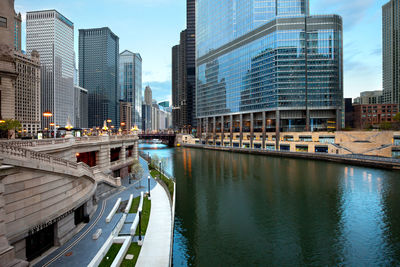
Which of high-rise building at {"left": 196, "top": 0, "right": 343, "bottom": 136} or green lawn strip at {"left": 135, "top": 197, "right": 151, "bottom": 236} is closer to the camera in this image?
green lawn strip at {"left": 135, "top": 197, "right": 151, "bottom": 236}

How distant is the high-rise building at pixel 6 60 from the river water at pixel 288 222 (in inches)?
969

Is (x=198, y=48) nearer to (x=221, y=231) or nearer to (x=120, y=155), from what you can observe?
(x=120, y=155)

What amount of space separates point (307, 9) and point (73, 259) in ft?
467

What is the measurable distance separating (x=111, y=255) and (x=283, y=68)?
113 meters

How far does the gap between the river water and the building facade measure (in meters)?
164

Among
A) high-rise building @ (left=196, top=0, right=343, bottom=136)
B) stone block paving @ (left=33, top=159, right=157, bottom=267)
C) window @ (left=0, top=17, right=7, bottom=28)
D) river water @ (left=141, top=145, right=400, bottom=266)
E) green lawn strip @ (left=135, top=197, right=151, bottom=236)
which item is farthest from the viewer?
high-rise building @ (left=196, top=0, right=343, bottom=136)

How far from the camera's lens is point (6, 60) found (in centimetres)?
2581

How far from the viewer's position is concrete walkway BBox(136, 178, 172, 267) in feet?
51.0

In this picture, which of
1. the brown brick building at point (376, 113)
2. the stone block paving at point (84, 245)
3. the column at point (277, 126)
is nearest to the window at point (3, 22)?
the stone block paving at point (84, 245)

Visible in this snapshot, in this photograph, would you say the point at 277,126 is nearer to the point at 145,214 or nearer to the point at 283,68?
the point at 283,68

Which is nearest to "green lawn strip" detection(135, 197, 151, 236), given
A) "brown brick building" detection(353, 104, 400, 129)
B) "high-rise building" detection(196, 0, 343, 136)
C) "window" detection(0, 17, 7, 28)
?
"window" detection(0, 17, 7, 28)

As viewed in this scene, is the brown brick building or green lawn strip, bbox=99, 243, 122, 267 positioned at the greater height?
the brown brick building

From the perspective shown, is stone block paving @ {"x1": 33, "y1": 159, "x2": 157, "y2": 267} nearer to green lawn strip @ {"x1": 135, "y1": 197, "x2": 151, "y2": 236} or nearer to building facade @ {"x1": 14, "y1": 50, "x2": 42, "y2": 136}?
green lawn strip @ {"x1": 135, "y1": 197, "x2": 151, "y2": 236}

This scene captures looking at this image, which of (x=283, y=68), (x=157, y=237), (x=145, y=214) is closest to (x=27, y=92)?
(x=283, y=68)
